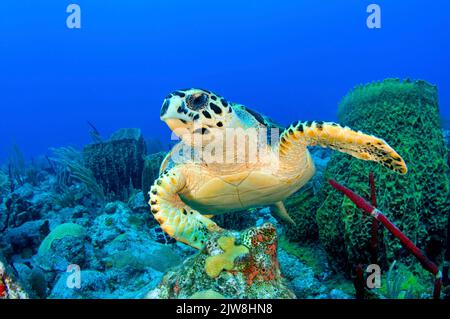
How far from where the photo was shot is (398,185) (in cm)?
273

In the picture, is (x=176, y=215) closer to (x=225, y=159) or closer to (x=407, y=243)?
(x=225, y=159)

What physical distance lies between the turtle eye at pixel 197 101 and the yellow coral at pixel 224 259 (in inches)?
55.9

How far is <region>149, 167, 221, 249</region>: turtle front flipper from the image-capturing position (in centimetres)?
275

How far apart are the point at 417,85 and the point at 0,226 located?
546 cm

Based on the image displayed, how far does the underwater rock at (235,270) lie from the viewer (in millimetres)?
1579

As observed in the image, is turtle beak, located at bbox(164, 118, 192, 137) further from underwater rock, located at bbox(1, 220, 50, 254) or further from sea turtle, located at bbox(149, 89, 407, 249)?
underwater rock, located at bbox(1, 220, 50, 254)

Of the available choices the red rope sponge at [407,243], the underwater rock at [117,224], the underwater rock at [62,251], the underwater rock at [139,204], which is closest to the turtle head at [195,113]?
the red rope sponge at [407,243]

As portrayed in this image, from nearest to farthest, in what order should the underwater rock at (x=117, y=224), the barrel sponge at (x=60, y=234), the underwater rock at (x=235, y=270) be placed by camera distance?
the underwater rock at (x=235, y=270)
the barrel sponge at (x=60, y=234)
the underwater rock at (x=117, y=224)

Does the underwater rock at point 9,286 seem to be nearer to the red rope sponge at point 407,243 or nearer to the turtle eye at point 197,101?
the turtle eye at point 197,101

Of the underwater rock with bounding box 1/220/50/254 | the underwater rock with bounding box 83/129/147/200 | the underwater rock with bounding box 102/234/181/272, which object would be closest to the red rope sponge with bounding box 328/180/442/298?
the underwater rock with bounding box 102/234/181/272

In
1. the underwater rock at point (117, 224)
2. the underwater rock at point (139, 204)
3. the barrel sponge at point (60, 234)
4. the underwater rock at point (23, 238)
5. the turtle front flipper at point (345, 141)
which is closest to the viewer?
the turtle front flipper at point (345, 141)
